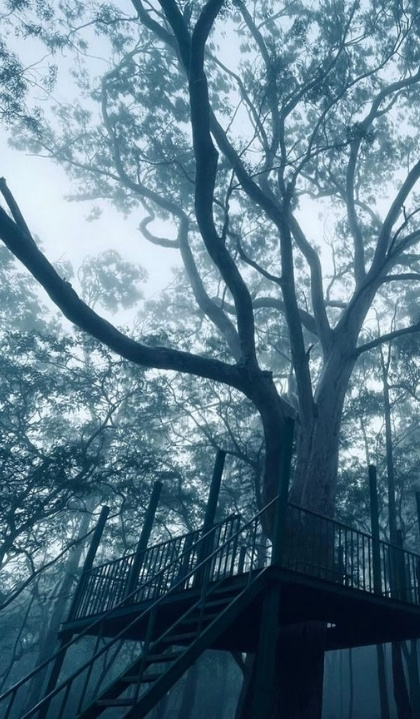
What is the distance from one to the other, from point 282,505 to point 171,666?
2220 mm

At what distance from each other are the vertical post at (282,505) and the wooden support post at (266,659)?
0.37 meters

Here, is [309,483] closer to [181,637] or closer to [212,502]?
[212,502]

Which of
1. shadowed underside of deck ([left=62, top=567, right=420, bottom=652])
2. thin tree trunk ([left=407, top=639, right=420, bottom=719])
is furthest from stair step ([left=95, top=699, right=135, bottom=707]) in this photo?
thin tree trunk ([left=407, top=639, right=420, bottom=719])

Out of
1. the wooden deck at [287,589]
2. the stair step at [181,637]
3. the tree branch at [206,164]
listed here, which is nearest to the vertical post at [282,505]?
the wooden deck at [287,589]

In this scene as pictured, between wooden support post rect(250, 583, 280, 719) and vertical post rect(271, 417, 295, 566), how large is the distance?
0.37 meters

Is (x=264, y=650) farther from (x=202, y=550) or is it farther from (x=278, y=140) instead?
(x=278, y=140)

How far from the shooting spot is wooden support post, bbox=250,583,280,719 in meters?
5.45

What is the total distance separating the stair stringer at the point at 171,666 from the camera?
15.8 feet

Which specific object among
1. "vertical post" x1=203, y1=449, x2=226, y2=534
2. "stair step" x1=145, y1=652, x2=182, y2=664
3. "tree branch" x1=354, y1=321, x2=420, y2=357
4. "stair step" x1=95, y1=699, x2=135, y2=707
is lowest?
"stair step" x1=95, y1=699, x2=135, y2=707

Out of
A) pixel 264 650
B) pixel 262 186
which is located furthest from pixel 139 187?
pixel 264 650

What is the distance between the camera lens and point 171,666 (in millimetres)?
5059

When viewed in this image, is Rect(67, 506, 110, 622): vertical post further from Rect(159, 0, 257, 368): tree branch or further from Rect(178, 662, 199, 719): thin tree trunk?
Rect(178, 662, 199, 719): thin tree trunk

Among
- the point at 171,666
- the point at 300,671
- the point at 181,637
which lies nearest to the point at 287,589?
the point at 181,637

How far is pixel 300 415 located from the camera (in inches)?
439
